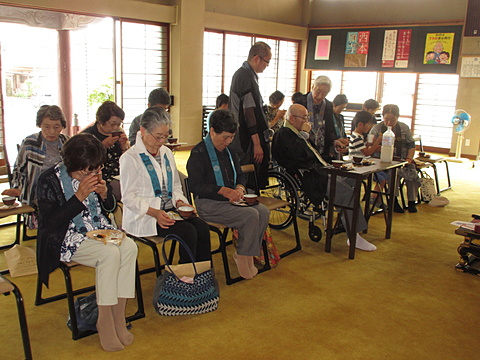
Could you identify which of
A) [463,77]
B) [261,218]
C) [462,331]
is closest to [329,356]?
[462,331]

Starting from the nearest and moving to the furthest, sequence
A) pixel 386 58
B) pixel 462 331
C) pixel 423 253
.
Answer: pixel 462 331
pixel 423 253
pixel 386 58

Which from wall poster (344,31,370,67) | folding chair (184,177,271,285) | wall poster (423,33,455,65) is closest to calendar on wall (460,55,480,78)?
wall poster (423,33,455,65)

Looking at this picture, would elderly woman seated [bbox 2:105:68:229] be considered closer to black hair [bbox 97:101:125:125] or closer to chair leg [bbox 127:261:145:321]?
black hair [bbox 97:101:125:125]

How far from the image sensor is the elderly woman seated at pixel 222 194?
10.3 feet

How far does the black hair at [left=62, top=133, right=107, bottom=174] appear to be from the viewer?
2.34m

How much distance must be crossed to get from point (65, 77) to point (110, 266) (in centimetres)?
768

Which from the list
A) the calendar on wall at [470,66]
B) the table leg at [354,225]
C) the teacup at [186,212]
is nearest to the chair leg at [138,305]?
the teacup at [186,212]

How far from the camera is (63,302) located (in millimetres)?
2848

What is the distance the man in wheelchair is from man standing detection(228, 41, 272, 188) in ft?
0.47

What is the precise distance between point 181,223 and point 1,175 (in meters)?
3.92

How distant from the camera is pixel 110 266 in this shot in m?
2.33

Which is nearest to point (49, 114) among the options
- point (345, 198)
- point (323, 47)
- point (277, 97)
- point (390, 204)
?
point (345, 198)

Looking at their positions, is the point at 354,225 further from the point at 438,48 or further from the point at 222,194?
the point at 438,48

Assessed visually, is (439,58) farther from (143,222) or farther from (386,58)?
(143,222)
